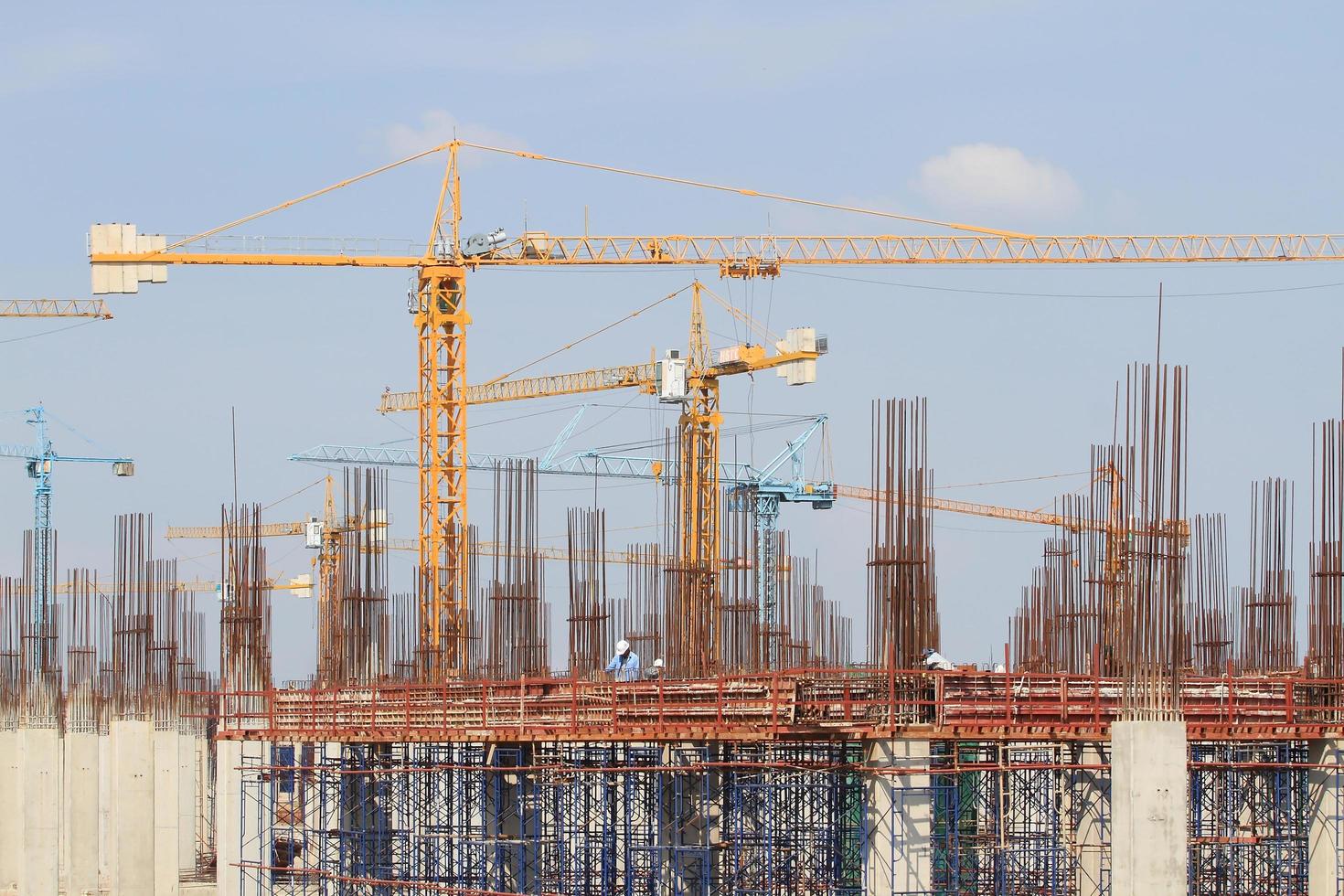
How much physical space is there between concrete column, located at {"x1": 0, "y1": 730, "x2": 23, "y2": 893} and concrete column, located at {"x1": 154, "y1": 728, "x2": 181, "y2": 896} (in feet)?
18.1

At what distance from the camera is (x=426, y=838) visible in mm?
29672

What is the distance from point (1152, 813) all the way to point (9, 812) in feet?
102

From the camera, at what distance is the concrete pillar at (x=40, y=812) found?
41.3 meters

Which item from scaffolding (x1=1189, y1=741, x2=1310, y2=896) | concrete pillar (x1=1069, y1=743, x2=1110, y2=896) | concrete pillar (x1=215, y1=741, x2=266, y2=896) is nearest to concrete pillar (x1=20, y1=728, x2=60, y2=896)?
concrete pillar (x1=215, y1=741, x2=266, y2=896)

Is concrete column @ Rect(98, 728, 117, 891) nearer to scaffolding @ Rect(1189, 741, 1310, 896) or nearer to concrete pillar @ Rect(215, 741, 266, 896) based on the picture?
concrete pillar @ Rect(215, 741, 266, 896)

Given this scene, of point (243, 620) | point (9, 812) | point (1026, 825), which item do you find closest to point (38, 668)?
point (9, 812)

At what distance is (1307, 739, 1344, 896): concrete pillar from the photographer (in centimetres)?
2389

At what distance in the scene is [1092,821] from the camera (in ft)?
90.1

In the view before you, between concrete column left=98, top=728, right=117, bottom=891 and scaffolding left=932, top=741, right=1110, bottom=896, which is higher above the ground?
scaffolding left=932, top=741, right=1110, bottom=896

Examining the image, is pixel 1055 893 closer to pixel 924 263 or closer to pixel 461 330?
pixel 461 330

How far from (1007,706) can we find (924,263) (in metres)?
37.7

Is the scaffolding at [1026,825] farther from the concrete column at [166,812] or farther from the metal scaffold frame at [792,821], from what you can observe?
the concrete column at [166,812]

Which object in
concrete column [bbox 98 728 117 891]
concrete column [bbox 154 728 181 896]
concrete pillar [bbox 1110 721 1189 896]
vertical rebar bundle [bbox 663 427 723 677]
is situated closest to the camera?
concrete pillar [bbox 1110 721 1189 896]

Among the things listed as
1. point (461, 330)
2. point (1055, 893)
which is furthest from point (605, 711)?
point (461, 330)
